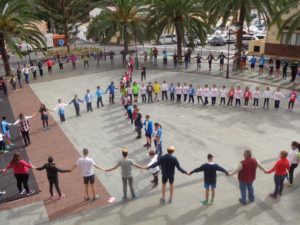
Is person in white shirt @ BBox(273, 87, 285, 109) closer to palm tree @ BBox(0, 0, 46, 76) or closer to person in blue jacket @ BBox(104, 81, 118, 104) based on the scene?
person in blue jacket @ BBox(104, 81, 118, 104)

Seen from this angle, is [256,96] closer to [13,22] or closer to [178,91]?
[178,91]

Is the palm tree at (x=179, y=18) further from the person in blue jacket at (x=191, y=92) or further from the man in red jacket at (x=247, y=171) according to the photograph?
the man in red jacket at (x=247, y=171)

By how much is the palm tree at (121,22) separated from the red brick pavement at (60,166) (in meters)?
13.0

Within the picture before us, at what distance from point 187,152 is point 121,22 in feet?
72.9

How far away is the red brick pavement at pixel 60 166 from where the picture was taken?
10.3 metres

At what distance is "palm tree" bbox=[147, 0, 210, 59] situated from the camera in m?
29.2

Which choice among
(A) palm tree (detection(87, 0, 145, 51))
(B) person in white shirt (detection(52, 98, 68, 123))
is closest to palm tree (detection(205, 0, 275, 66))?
(A) palm tree (detection(87, 0, 145, 51))

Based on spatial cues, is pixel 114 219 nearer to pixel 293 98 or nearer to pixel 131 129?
pixel 131 129

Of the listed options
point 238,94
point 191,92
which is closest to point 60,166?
point 191,92

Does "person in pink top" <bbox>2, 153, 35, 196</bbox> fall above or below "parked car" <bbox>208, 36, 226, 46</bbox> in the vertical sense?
below

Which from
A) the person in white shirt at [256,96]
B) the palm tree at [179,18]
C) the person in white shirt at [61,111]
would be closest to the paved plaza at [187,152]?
the person in white shirt at [61,111]

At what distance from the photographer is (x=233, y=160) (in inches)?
504

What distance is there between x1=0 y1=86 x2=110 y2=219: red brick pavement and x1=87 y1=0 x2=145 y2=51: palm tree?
13.0 m

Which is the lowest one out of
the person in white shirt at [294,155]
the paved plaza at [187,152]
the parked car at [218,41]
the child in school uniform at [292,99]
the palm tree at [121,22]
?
the paved plaza at [187,152]
